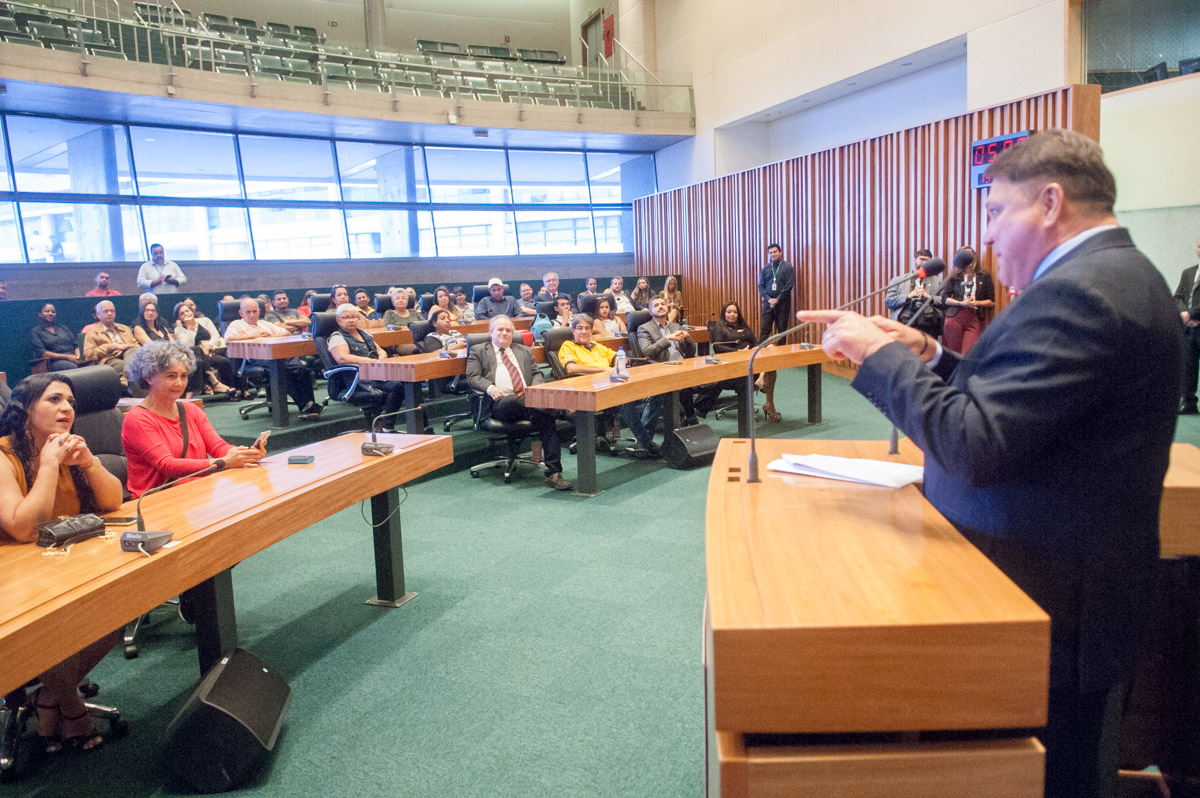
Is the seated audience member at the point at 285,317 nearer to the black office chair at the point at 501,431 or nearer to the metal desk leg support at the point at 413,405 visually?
the metal desk leg support at the point at 413,405

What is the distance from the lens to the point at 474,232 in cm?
1420

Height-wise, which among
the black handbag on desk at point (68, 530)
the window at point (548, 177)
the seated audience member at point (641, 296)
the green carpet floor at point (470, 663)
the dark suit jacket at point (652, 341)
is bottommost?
the green carpet floor at point (470, 663)

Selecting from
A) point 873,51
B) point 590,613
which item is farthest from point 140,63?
point 590,613

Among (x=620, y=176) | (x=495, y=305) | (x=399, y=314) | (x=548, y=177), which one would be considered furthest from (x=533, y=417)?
(x=620, y=176)

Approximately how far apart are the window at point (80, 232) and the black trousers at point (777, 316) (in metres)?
8.60

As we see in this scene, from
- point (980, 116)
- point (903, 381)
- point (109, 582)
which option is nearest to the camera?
point (903, 381)

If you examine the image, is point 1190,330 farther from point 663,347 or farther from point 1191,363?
point 663,347

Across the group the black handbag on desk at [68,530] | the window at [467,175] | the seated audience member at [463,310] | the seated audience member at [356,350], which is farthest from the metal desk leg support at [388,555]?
the window at [467,175]

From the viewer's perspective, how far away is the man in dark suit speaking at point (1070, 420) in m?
1.09

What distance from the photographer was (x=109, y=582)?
1.77 metres

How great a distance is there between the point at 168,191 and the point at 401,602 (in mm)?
10409

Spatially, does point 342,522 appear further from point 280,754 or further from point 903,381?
point 903,381

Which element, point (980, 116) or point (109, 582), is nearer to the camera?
point (109, 582)

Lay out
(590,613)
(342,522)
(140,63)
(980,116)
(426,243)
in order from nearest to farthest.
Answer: (590,613)
(342,522)
(980,116)
(140,63)
(426,243)
